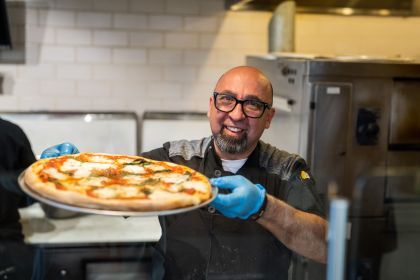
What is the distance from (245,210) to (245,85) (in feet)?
0.91

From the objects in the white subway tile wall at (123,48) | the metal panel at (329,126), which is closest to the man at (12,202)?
the white subway tile wall at (123,48)

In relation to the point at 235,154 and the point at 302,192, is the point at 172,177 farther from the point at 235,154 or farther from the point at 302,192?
the point at 302,192

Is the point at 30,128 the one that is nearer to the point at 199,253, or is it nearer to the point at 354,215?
the point at 199,253

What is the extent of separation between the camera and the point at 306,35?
2.69 meters

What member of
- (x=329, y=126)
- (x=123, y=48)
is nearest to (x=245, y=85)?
(x=329, y=126)

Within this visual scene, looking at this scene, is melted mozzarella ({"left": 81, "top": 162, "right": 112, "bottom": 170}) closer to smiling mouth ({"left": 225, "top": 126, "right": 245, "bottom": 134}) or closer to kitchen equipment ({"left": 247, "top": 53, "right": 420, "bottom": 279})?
smiling mouth ({"left": 225, "top": 126, "right": 245, "bottom": 134})

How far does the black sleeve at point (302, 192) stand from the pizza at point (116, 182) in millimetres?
208

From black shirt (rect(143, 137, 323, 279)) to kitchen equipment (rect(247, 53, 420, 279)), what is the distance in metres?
0.70

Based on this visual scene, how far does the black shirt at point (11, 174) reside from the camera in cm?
130

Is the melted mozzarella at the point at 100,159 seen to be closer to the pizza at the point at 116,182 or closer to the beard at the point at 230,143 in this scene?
the pizza at the point at 116,182

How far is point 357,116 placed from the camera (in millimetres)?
2027

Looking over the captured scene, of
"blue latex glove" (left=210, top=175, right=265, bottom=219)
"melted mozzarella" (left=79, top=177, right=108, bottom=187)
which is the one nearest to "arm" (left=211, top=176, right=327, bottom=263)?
"blue latex glove" (left=210, top=175, right=265, bottom=219)

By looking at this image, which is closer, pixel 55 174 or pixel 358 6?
pixel 55 174

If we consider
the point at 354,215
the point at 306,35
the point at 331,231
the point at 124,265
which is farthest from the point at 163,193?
the point at 306,35
